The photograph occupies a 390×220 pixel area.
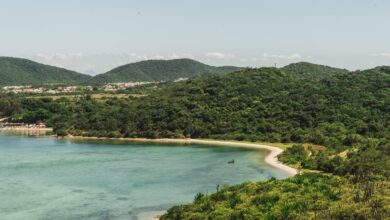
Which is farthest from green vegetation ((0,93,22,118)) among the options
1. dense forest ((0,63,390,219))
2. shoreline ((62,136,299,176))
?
shoreline ((62,136,299,176))

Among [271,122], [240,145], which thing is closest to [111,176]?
[240,145]

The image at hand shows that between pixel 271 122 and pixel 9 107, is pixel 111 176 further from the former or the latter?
pixel 9 107

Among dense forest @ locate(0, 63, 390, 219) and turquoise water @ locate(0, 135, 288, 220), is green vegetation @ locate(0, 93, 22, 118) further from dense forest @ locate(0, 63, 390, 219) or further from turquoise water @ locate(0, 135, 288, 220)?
turquoise water @ locate(0, 135, 288, 220)

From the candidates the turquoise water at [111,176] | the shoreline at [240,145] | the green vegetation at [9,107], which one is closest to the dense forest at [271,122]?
the green vegetation at [9,107]

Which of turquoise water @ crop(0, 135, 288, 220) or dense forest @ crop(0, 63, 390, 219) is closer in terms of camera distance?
dense forest @ crop(0, 63, 390, 219)

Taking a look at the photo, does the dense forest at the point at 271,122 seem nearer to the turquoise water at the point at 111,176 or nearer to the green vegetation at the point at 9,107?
the green vegetation at the point at 9,107
